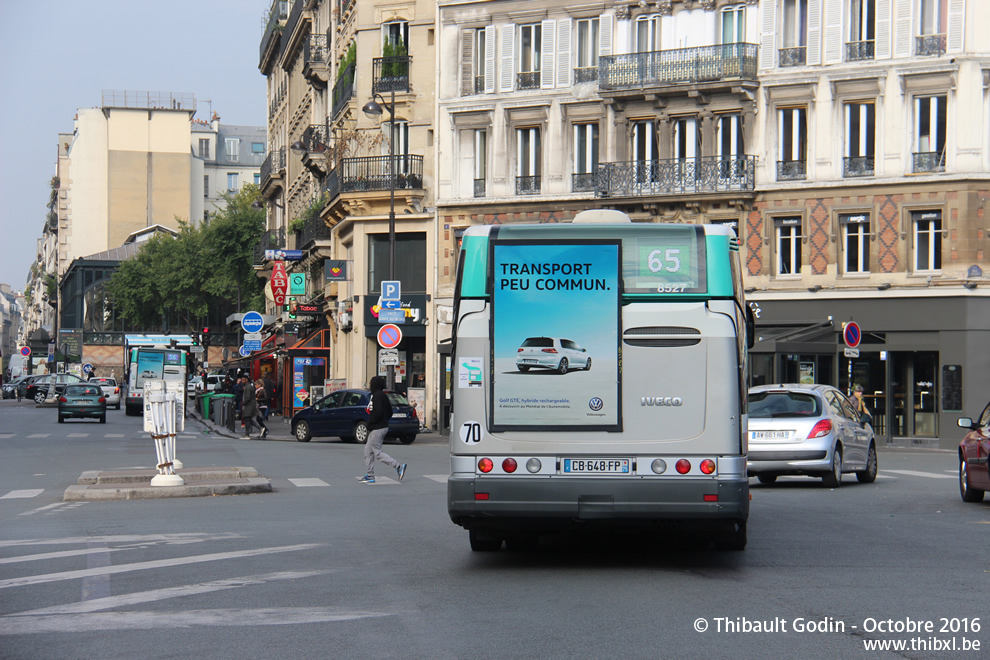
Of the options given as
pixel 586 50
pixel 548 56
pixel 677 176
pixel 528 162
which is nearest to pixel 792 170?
pixel 677 176

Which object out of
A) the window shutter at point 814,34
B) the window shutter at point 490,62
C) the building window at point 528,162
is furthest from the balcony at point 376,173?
the window shutter at point 814,34

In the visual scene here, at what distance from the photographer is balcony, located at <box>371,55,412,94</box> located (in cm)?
4656

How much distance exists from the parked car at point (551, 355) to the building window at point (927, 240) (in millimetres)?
28866

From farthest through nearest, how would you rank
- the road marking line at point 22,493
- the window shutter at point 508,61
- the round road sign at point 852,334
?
the window shutter at point 508,61 < the round road sign at point 852,334 < the road marking line at point 22,493

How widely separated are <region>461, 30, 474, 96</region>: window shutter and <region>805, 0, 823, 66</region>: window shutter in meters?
11.4

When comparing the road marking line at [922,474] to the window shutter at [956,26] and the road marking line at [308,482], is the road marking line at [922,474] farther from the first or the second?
the window shutter at [956,26]

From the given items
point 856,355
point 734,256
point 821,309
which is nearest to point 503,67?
point 821,309

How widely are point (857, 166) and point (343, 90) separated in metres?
21.0

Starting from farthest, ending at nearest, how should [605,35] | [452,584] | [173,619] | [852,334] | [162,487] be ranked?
[605,35] < [852,334] < [162,487] < [452,584] < [173,619]

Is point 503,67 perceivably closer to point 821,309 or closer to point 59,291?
point 821,309

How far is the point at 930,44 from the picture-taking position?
37094 millimetres

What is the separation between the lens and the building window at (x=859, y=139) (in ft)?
124

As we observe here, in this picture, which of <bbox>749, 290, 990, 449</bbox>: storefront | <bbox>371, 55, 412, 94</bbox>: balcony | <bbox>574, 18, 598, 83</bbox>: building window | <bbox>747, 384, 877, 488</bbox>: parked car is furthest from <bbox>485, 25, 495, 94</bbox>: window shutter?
<bbox>747, 384, 877, 488</bbox>: parked car

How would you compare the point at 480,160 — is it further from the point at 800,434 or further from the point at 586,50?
the point at 800,434
